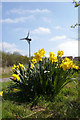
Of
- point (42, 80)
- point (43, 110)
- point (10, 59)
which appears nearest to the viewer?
point (43, 110)

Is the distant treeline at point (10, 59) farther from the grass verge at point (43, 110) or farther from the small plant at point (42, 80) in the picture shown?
the grass verge at point (43, 110)

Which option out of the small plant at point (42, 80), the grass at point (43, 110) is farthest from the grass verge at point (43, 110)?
the small plant at point (42, 80)

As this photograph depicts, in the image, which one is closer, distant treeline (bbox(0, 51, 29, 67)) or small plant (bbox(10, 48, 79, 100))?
small plant (bbox(10, 48, 79, 100))

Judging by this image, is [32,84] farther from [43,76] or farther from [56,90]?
[56,90]

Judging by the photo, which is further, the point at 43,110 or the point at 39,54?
the point at 39,54

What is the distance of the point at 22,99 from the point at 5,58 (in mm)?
6650

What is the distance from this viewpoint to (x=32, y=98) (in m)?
Answer: 2.02

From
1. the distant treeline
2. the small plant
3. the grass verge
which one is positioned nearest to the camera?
the grass verge

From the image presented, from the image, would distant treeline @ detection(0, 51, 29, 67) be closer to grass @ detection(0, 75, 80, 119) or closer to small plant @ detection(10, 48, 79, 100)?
small plant @ detection(10, 48, 79, 100)

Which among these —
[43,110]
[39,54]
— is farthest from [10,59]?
[43,110]

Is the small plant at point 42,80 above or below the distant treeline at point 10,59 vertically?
Answer: below

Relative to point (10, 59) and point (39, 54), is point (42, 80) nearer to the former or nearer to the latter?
point (39, 54)

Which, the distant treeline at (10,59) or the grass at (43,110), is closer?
the grass at (43,110)

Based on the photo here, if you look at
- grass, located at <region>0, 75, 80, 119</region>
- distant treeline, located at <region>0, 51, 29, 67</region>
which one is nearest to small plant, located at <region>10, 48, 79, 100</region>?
grass, located at <region>0, 75, 80, 119</region>
